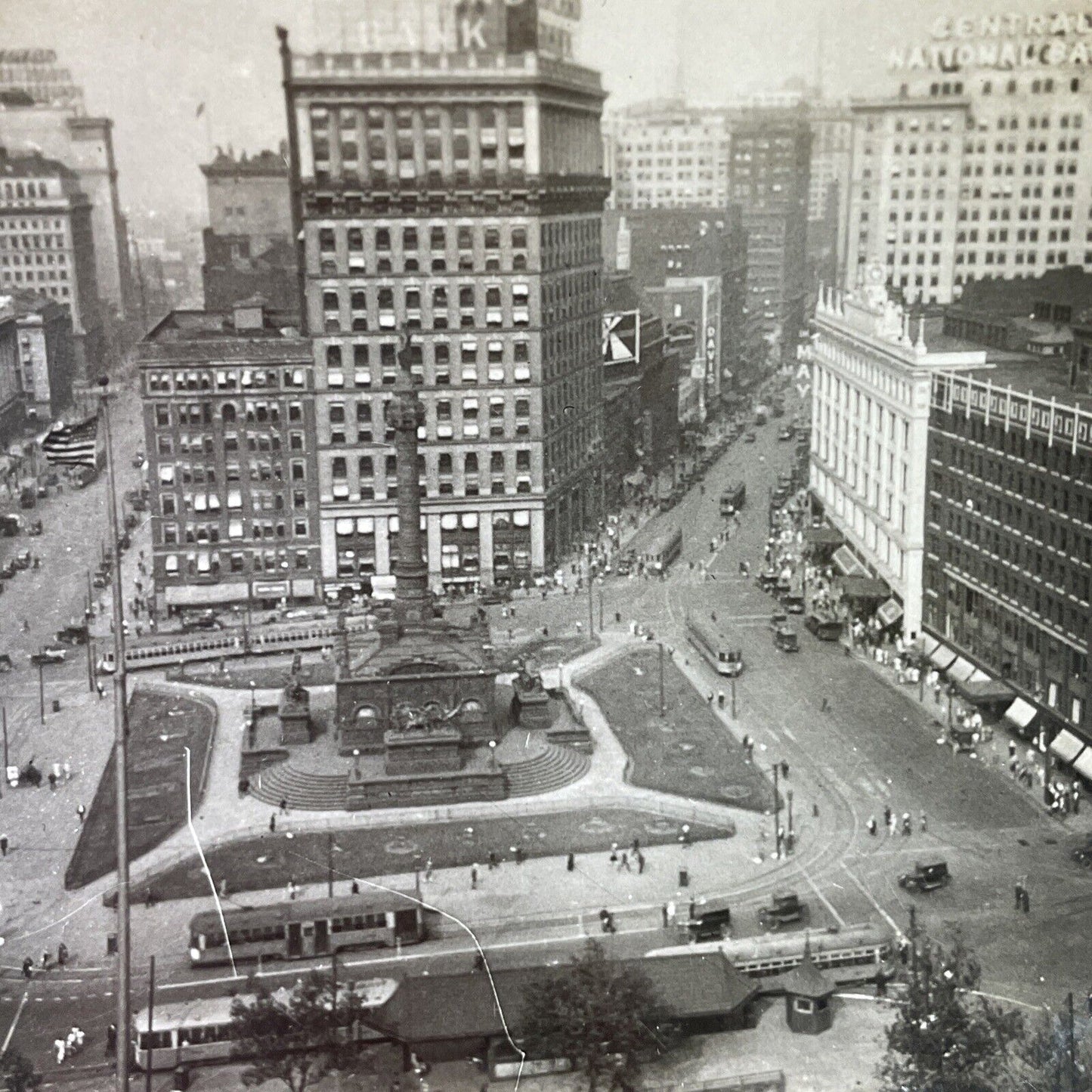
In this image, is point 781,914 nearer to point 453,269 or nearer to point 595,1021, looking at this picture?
point 595,1021

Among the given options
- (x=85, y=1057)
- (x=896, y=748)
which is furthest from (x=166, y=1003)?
(x=896, y=748)

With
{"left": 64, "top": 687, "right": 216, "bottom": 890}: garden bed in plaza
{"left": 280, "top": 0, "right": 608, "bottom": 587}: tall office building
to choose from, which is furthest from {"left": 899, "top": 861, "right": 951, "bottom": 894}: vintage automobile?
{"left": 280, "top": 0, "right": 608, "bottom": 587}: tall office building

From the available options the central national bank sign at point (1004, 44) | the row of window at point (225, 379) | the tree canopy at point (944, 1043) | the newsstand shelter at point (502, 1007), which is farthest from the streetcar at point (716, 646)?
the central national bank sign at point (1004, 44)

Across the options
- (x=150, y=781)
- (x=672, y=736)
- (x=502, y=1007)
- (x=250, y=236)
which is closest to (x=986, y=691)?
(x=672, y=736)

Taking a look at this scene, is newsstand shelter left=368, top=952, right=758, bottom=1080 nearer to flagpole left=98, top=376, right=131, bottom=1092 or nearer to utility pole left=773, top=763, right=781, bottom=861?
flagpole left=98, top=376, right=131, bottom=1092

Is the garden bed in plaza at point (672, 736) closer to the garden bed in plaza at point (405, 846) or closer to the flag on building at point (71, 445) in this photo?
the garden bed in plaza at point (405, 846)

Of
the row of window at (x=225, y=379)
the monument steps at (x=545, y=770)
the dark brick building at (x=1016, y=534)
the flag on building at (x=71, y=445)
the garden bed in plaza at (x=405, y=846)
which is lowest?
the garden bed in plaza at (x=405, y=846)
